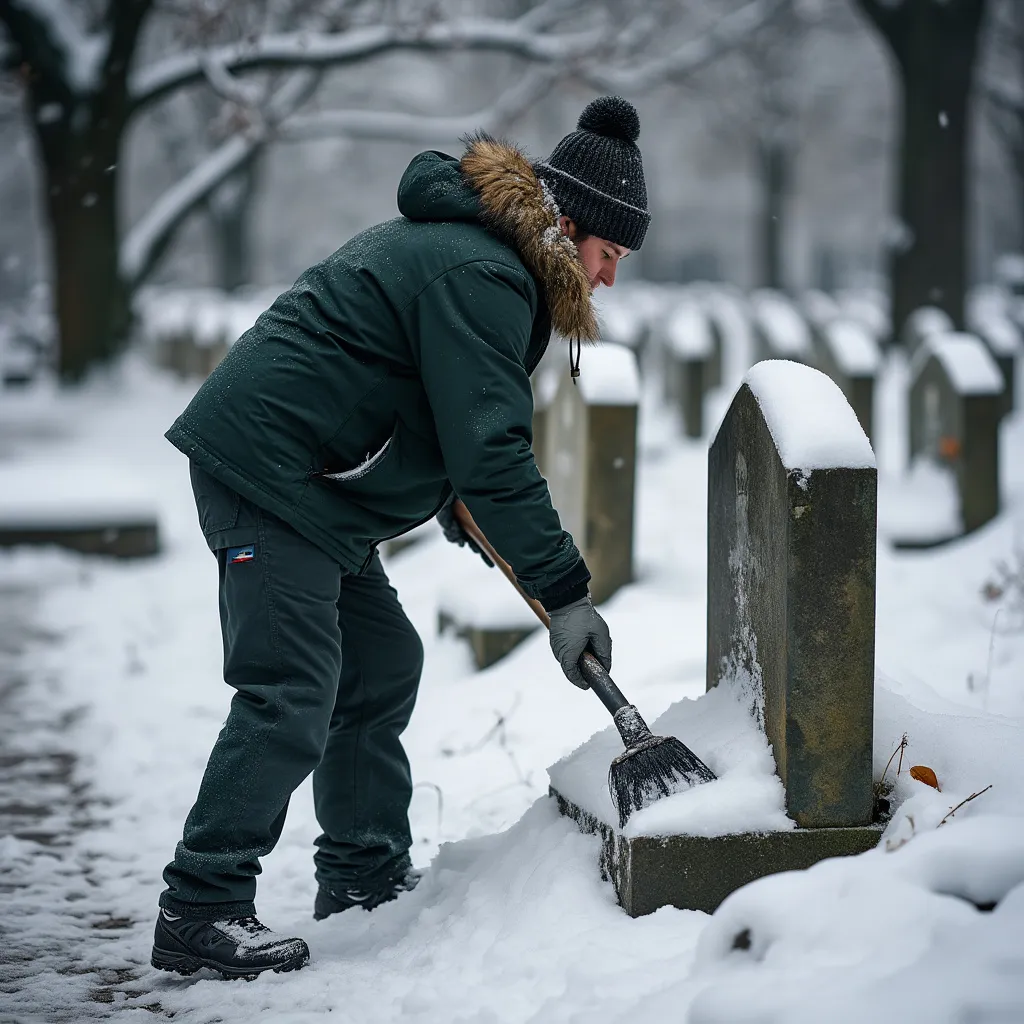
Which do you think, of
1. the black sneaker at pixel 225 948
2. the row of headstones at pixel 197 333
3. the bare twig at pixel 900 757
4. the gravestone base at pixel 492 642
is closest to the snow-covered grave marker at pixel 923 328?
the row of headstones at pixel 197 333

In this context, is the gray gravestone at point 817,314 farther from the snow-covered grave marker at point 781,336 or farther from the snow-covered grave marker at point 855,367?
the snow-covered grave marker at point 855,367

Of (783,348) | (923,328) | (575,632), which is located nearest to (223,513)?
(575,632)

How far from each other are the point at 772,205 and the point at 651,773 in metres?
25.9

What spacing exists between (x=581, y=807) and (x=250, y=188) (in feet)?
74.1

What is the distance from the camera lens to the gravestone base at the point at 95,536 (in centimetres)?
824

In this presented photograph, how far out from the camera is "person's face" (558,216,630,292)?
10.6 ft

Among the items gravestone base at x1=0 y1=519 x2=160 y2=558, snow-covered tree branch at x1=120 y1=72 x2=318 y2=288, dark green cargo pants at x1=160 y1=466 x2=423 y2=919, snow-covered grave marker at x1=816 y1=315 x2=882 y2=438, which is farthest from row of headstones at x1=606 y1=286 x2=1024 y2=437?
dark green cargo pants at x1=160 y1=466 x2=423 y2=919

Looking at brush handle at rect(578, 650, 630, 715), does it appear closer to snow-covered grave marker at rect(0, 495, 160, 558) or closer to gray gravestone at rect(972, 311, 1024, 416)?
snow-covered grave marker at rect(0, 495, 160, 558)

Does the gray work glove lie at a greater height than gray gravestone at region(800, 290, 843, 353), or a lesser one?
greater

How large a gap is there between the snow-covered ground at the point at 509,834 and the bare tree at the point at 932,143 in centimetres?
635

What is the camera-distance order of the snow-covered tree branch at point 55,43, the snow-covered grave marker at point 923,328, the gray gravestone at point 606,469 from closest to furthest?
the gray gravestone at point 606,469
the snow-covered grave marker at point 923,328
the snow-covered tree branch at point 55,43

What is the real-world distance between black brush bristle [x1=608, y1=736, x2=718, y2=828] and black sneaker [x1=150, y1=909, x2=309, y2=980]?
2.66ft

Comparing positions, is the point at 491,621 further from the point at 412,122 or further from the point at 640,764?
the point at 412,122

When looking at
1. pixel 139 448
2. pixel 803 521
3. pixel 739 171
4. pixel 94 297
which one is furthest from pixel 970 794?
pixel 739 171
